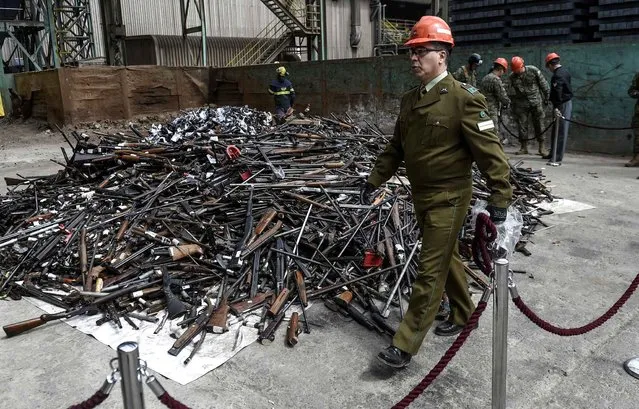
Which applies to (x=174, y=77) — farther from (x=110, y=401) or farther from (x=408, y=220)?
(x=110, y=401)

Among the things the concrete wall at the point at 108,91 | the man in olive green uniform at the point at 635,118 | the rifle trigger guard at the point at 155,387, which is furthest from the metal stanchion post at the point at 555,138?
the concrete wall at the point at 108,91

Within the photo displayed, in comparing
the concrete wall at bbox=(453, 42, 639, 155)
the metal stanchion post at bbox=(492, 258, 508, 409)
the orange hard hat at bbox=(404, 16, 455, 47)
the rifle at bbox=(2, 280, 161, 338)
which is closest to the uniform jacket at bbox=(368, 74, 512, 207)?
the orange hard hat at bbox=(404, 16, 455, 47)

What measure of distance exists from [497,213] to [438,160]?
19.4 inches

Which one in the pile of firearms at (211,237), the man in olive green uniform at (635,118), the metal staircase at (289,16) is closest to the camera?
the pile of firearms at (211,237)

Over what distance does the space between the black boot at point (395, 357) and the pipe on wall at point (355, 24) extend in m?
28.6

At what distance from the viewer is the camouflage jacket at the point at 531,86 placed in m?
10.5

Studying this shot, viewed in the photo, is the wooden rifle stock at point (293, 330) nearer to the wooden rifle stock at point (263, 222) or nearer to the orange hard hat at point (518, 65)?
the wooden rifle stock at point (263, 222)

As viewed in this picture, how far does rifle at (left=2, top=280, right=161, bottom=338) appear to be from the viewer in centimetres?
405

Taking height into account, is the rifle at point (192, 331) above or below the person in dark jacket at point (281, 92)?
below

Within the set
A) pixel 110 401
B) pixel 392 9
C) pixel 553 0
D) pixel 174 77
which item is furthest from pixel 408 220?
pixel 392 9

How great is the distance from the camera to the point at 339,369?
3520mm

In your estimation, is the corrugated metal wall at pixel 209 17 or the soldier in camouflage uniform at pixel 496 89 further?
the corrugated metal wall at pixel 209 17

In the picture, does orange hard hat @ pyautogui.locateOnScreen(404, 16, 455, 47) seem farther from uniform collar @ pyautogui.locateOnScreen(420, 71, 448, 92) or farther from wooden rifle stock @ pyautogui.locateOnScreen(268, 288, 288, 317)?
wooden rifle stock @ pyautogui.locateOnScreen(268, 288, 288, 317)

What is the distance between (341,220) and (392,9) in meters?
32.3
